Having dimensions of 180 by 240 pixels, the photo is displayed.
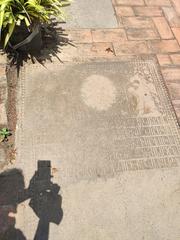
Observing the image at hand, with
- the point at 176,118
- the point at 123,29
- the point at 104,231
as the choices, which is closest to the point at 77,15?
the point at 123,29

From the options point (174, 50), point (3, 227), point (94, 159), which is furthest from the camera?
point (174, 50)

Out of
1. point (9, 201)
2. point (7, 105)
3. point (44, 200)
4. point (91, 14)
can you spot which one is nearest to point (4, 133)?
point (7, 105)

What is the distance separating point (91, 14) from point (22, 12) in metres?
1.63

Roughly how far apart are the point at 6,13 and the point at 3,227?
2.34 metres

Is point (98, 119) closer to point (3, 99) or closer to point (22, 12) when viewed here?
point (3, 99)

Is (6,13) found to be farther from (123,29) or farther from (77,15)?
(123,29)

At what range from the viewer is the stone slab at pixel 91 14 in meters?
4.89

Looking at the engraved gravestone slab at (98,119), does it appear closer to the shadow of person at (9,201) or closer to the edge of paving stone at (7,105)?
the edge of paving stone at (7,105)

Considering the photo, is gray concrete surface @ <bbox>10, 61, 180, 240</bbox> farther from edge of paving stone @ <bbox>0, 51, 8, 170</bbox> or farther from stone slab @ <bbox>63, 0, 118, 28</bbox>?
stone slab @ <bbox>63, 0, 118, 28</bbox>

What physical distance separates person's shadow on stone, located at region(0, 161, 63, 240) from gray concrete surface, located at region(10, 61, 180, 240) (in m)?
0.05

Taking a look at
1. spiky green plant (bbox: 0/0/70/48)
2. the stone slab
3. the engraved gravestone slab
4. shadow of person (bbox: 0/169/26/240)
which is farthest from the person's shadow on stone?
the stone slab

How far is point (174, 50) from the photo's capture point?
15.5 feet

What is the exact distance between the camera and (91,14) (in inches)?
199

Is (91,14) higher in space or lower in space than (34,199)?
higher
